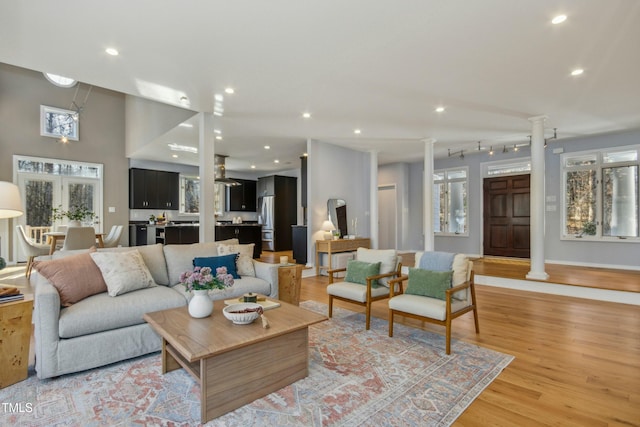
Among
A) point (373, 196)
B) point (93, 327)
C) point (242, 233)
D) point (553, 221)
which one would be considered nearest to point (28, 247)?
point (93, 327)

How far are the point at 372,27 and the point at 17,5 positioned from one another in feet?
8.77

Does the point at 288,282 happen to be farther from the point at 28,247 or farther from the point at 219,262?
the point at 28,247

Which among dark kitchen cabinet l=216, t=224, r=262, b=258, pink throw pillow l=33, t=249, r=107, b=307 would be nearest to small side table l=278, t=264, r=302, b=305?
pink throw pillow l=33, t=249, r=107, b=307

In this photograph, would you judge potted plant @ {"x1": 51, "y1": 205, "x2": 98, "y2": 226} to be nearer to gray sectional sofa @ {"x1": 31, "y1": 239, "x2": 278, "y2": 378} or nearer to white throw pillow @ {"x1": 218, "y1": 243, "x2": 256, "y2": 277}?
gray sectional sofa @ {"x1": 31, "y1": 239, "x2": 278, "y2": 378}

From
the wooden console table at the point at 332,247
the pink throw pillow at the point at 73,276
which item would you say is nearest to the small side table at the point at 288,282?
the pink throw pillow at the point at 73,276

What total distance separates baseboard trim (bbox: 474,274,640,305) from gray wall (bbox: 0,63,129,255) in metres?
8.77

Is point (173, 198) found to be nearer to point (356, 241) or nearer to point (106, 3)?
point (356, 241)

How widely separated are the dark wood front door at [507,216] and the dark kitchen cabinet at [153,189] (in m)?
8.36

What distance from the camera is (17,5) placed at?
238cm

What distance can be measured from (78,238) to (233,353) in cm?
483

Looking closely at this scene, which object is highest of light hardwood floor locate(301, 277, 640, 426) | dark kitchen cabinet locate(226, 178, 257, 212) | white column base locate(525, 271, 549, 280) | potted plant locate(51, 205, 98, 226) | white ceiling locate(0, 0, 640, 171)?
white ceiling locate(0, 0, 640, 171)

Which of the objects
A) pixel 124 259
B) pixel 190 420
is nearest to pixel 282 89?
pixel 124 259

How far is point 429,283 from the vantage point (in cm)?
312

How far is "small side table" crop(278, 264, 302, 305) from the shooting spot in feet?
12.9
